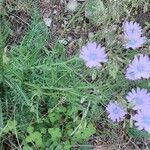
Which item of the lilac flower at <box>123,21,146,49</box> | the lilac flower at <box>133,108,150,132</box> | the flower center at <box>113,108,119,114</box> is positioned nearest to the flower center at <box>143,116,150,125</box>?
the lilac flower at <box>133,108,150,132</box>

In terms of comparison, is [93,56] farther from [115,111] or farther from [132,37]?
[115,111]

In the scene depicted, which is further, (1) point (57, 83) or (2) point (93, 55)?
(1) point (57, 83)

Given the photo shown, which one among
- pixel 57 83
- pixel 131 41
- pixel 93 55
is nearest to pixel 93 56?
pixel 93 55

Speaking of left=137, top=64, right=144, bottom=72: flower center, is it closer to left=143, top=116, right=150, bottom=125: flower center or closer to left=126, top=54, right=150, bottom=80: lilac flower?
left=126, top=54, right=150, bottom=80: lilac flower

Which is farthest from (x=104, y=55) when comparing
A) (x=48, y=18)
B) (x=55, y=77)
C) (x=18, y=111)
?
(x=48, y=18)

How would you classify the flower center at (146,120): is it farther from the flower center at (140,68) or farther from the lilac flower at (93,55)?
the lilac flower at (93,55)

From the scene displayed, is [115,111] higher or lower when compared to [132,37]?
lower
